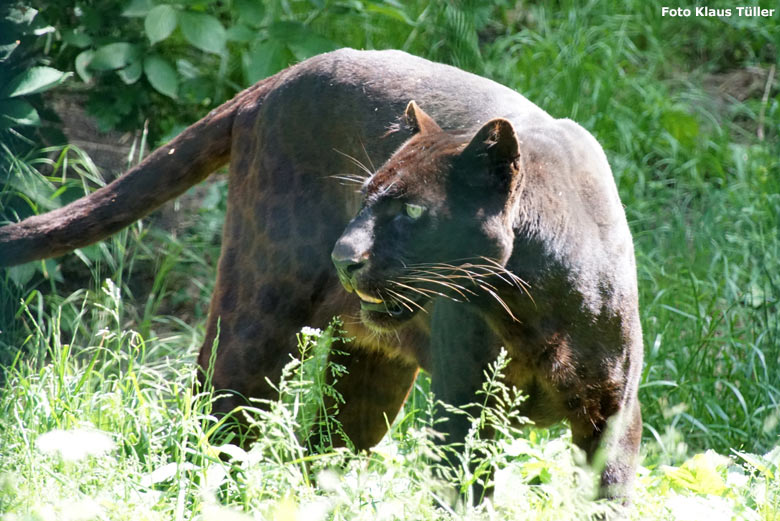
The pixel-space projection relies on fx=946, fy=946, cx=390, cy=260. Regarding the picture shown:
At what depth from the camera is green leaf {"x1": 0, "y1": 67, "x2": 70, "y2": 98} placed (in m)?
4.06

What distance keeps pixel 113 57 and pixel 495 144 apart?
2961 millimetres

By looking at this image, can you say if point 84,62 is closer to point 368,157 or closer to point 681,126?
point 368,157

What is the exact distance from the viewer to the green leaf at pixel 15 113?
4.09 m

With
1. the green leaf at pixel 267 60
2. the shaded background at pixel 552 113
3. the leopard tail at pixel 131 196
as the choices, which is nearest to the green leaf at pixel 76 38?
the shaded background at pixel 552 113

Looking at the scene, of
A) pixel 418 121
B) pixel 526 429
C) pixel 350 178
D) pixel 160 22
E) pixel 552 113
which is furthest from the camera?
pixel 552 113

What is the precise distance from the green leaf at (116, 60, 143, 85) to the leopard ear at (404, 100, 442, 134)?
8.09 ft

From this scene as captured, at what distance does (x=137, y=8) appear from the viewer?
15.4ft

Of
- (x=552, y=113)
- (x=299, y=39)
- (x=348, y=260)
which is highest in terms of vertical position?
(x=299, y=39)

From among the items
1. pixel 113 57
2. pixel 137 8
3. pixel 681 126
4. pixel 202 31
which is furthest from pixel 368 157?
pixel 681 126

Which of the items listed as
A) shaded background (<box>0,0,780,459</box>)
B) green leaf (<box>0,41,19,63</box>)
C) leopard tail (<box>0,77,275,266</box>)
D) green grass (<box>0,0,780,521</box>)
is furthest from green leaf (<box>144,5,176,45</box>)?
leopard tail (<box>0,77,275,266</box>)

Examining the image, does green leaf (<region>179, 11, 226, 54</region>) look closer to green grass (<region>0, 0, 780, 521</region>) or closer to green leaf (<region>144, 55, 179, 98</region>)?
green leaf (<region>144, 55, 179, 98</region>)

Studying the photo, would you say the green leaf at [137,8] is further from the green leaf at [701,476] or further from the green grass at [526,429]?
the green leaf at [701,476]

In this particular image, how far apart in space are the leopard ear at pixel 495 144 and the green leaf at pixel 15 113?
7.93ft

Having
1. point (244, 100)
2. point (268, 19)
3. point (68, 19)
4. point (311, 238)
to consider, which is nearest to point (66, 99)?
point (68, 19)
